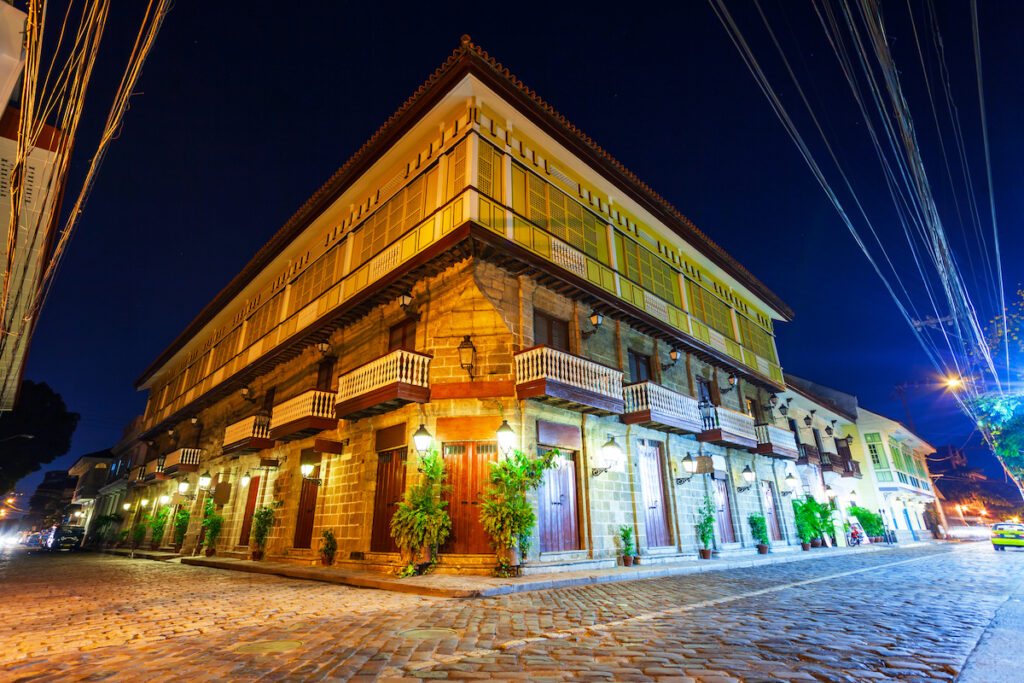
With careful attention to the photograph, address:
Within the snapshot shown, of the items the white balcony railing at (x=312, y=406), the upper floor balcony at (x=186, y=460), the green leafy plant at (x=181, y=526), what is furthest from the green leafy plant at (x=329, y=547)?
the upper floor balcony at (x=186, y=460)

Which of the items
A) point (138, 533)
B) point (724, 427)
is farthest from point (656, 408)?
point (138, 533)

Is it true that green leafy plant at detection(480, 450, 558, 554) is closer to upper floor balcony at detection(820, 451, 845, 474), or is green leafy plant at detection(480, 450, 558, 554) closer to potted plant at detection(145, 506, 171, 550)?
upper floor balcony at detection(820, 451, 845, 474)

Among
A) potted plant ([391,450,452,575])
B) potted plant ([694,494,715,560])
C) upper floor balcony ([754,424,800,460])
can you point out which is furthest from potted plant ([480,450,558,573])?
upper floor balcony ([754,424,800,460])

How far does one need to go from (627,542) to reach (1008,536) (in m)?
21.1

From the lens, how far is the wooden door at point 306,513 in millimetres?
13883

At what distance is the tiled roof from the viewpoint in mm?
12289

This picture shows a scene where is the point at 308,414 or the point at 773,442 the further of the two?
the point at 773,442

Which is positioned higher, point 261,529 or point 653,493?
point 653,493

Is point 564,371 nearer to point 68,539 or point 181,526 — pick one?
point 181,526

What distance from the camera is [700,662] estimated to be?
3725 millimetres

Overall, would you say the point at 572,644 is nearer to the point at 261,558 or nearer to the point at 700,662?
the point at 700,662

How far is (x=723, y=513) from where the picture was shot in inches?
642

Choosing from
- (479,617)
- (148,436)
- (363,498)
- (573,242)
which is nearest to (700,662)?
(479,617)

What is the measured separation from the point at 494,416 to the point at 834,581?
792 cm
